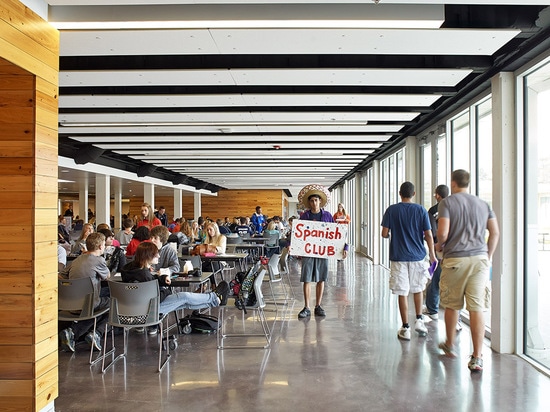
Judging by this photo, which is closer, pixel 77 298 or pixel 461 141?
pixel 77 298

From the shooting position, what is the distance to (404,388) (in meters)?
3.71

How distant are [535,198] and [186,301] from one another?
3.60m

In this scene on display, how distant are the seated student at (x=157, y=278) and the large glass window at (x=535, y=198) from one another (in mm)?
3124

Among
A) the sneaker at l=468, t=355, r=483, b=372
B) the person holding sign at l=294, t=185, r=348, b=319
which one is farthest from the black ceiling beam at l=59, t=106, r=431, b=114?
the sneaker at l=468, t=355, r=483, b=372

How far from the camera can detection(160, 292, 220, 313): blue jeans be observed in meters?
4.57

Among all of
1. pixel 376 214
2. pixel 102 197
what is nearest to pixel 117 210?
pixel 102 197

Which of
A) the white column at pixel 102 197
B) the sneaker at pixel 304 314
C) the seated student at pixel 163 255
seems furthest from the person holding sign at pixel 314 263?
the white column at pixel 102 197

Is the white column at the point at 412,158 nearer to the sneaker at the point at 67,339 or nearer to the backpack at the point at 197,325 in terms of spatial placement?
the backpack at the point at 197,325

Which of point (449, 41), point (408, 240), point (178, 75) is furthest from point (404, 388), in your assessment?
point (178, 75)

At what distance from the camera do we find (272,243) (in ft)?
38.2

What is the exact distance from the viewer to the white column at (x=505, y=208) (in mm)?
4648

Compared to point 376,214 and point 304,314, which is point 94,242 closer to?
point 304,314

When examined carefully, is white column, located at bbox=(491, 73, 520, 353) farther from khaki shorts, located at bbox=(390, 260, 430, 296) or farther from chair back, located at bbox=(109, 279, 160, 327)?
chair back, located at bbox=(109, 279, 160, 327)

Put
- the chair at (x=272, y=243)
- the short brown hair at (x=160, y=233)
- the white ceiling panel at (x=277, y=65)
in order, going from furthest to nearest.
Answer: the chair at (x=272, y=243) → the short brown hair at (x=160, y=233) → the white ceiling panel at (x=277, y=65)
